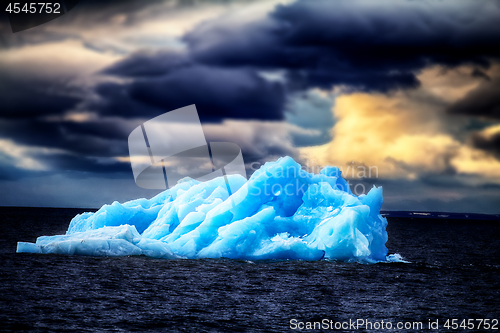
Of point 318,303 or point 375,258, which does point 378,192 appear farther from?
point 318,303

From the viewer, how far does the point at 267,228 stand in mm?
23641

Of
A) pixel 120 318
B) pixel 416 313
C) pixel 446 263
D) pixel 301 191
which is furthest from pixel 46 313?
pixel 446 263

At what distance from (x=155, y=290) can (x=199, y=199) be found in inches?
384

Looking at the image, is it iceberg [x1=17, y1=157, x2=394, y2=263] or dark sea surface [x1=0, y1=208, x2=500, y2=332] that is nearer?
dark sea surface [x1=0, y1=208, x2=500, y2=332]

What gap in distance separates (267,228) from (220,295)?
7104mm

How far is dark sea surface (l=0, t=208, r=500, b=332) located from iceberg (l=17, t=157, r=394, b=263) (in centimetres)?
70

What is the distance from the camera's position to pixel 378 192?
81.3 ft

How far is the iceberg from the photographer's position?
75.2 feet

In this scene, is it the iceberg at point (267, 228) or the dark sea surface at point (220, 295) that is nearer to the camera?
the dark sea surface at point (220, 295)

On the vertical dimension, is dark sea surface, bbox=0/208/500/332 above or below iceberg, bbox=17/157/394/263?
below

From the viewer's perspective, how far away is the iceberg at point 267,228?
2292 centimetres

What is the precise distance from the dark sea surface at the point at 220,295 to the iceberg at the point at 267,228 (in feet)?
2.31

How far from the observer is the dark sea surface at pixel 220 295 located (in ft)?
45.4

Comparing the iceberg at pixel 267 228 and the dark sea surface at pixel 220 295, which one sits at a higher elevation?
the iceberg at pixel 267 228
